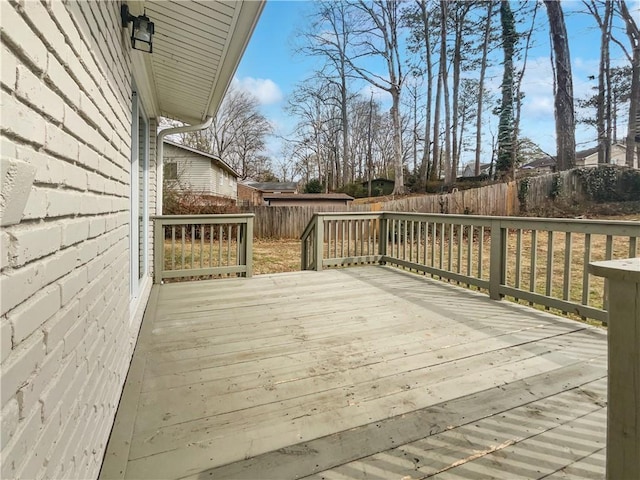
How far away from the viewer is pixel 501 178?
17.6 metres

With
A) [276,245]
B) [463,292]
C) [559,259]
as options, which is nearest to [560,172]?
[559,259]

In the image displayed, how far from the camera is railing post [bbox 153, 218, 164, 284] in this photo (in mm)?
4699

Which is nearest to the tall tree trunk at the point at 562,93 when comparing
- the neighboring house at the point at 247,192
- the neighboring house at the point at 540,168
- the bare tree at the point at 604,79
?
the neighboring house at the point at 540,168

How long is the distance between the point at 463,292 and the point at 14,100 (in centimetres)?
441

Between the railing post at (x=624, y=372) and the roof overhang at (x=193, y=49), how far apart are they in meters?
1.96

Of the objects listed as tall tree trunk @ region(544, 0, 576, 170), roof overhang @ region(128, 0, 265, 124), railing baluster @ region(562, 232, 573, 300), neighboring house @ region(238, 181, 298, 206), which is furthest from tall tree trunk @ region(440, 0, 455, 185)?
roof overhang @ region(128, 0, 265, 124)

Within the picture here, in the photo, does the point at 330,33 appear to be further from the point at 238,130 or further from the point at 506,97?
the point at 238,130

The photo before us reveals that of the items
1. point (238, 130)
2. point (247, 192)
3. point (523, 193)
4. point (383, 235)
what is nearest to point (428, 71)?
point (523, 193)

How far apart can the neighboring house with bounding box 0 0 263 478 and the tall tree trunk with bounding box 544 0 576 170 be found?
51.4ft

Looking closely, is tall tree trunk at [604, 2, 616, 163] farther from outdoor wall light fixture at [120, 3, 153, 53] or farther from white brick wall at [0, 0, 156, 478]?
white brick wall at [0, 0, 156, 478]

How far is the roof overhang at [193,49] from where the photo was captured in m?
2.18

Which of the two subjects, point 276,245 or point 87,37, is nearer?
point 87,37

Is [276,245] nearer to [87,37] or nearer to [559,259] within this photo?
[559,259]

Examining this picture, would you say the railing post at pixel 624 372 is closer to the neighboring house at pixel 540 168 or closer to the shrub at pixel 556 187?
the shrub at pixel 556 187
